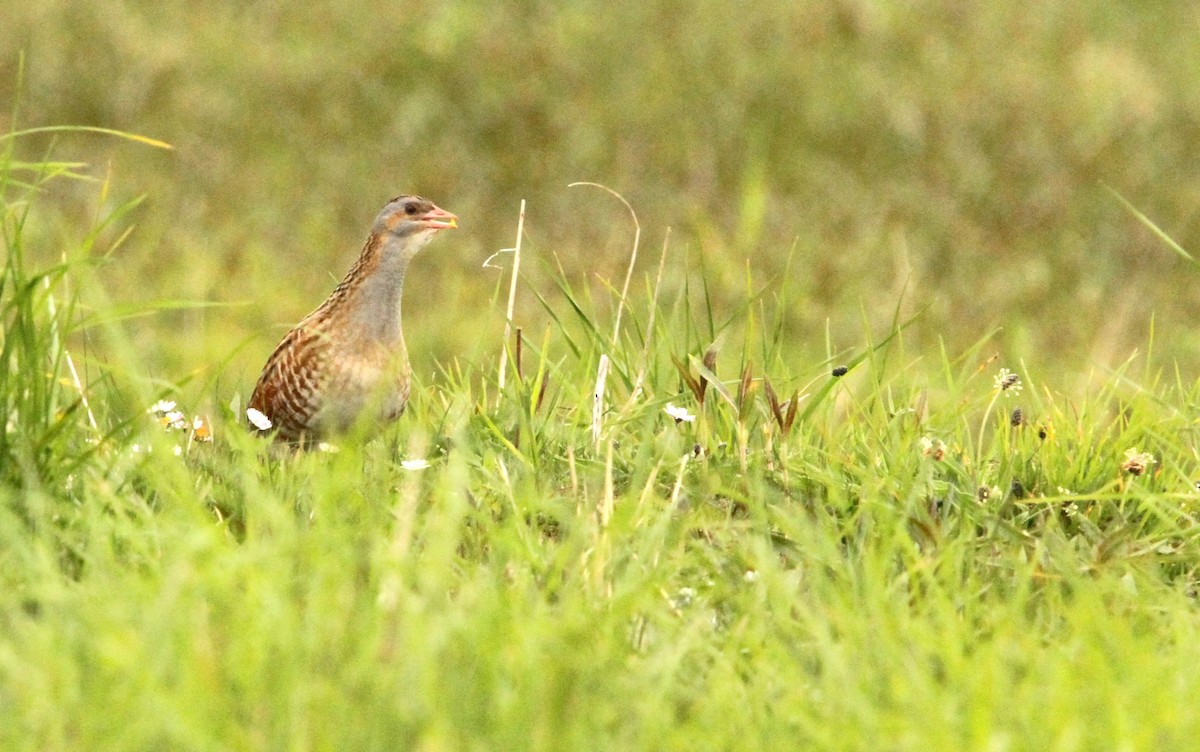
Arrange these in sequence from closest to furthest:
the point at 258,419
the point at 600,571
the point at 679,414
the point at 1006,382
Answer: the point at 600,571
the point at 679,414
the point at 1006,382
the point at 258,419

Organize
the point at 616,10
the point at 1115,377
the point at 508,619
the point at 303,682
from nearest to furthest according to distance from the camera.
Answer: the point at 303,682 → the point at 508,619 → the point at 1115,377 → the point at 616,10

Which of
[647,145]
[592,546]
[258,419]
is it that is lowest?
[647,145]

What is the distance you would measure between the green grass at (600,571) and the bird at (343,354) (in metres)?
0.25

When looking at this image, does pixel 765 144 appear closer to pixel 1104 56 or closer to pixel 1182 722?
pixel 1104 56

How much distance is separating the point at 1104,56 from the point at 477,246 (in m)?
4.77

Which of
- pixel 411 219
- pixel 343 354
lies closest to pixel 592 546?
pixel 343 354

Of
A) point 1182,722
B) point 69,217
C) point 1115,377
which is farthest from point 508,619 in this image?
point 69,217

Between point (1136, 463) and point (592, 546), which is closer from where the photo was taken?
point (592, 546)

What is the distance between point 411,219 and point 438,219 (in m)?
0.14

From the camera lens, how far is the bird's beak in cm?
566

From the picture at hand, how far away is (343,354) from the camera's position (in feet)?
17.3

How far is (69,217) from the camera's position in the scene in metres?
11.5

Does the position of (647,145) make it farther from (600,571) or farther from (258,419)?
(600,571)

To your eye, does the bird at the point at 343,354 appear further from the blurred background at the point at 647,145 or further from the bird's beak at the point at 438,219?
the blurred background at the point at 647,145
